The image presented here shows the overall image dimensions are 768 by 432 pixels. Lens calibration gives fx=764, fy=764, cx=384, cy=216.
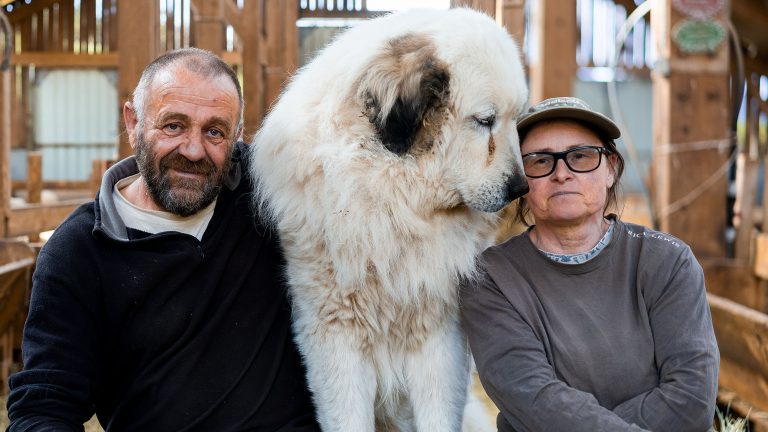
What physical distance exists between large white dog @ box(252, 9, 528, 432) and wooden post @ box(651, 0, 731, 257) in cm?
221

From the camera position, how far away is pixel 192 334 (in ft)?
6.43

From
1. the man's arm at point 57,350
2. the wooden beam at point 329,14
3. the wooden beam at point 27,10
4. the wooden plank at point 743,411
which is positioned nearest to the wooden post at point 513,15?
the wooden plank at point 743,411

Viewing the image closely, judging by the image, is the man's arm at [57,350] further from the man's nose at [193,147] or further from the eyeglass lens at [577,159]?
the eyeglass lens at [577,159]

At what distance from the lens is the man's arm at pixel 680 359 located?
68.8 inches

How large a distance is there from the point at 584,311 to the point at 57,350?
128 cm

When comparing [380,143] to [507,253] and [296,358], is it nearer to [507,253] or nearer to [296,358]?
[507,253]

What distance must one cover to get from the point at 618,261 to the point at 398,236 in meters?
0.57

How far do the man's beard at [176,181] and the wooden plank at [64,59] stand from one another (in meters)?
12.0

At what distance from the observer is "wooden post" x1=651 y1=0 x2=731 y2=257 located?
156 inches

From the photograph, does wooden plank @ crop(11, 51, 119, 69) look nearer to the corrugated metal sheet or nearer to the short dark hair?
the corrugated metal sheet

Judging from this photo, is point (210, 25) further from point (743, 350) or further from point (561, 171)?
point (743, 350)

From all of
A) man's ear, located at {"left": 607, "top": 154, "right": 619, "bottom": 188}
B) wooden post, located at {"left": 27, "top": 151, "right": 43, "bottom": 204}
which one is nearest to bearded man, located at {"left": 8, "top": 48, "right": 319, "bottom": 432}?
man's ear, located at {"left": 607, "top": 154, "right": 619, "bottom": 188}

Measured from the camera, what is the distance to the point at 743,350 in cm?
276

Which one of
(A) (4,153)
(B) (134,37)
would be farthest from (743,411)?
(A) (4,153)
